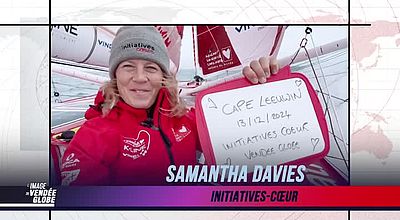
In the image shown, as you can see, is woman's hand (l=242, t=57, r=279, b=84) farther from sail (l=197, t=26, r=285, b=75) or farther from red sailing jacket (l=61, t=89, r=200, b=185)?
red sailing jacket (l=61, t=89, r=200, b=185)

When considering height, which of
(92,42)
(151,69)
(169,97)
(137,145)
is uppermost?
(92,42)

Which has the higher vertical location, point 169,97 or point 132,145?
point 169,97

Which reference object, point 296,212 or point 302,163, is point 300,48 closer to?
point 302,163

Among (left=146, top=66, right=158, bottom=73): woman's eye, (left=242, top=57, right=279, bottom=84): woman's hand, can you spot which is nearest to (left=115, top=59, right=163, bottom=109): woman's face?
(left=146, top=66, right=158, bottom=73): woman's eye

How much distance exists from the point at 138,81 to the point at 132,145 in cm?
28

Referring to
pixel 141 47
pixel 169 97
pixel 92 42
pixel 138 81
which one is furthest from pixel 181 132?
pixel 92 42

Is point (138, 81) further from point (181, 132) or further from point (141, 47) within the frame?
point (181, 132)

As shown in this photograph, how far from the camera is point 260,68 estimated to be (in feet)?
10.6

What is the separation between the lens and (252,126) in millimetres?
3244

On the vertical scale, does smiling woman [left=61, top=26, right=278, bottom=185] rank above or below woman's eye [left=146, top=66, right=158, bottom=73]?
below

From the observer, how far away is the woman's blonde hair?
322 centimetres

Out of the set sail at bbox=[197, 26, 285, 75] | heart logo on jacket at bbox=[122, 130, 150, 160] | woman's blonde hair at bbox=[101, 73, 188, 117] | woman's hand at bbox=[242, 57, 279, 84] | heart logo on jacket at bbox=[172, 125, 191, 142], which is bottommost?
heart logo on jacket at bbox=[122, 130, 150, 160]

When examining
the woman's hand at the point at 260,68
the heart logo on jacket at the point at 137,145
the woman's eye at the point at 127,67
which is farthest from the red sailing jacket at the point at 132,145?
the woman's hand at the point at 260,68

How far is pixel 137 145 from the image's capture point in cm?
321
